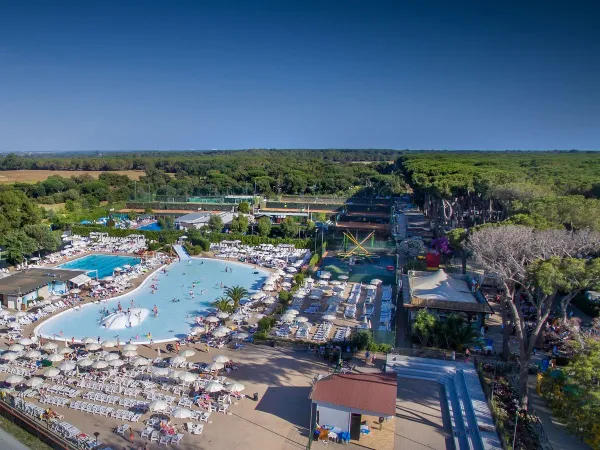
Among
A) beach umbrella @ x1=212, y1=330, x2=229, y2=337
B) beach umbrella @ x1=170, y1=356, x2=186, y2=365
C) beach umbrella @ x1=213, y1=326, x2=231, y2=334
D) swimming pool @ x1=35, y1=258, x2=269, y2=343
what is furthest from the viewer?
swimming pool @ x1=35, y1=258, x2=269, y2=343

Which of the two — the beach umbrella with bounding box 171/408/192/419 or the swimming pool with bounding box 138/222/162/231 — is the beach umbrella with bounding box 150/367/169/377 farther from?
the swimming pool with bounding box 138/222/162/231

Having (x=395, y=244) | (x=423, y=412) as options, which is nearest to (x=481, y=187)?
(x=395, y=244)

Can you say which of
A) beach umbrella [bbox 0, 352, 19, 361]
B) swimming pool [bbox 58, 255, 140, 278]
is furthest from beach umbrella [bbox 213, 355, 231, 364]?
swimming pool [bbox 58, 255, 140, 278]

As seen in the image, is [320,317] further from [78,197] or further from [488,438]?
[78,197]

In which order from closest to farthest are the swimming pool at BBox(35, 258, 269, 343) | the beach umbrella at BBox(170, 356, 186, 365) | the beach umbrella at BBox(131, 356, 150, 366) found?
the beach umbrella at BBox(131, 356, 150, 366)
the beach umbrella at BBox(170, 356, 186, 365)
the swimming pool at BBox(35, 258, 269, 343)

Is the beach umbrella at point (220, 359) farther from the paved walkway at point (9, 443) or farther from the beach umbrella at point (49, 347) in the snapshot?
the beach umbrella at point (49, 347)

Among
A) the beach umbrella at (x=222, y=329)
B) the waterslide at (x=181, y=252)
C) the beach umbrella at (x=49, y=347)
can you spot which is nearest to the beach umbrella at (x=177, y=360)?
the beach umbrella at (x=222, y=329)

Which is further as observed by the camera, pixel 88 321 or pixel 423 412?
pixel 88 321

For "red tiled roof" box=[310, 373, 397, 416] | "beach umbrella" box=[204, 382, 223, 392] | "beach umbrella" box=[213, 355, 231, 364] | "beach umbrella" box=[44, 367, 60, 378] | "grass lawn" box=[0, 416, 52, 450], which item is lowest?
"grass lawn" box=[0, 416, 52, 450]
